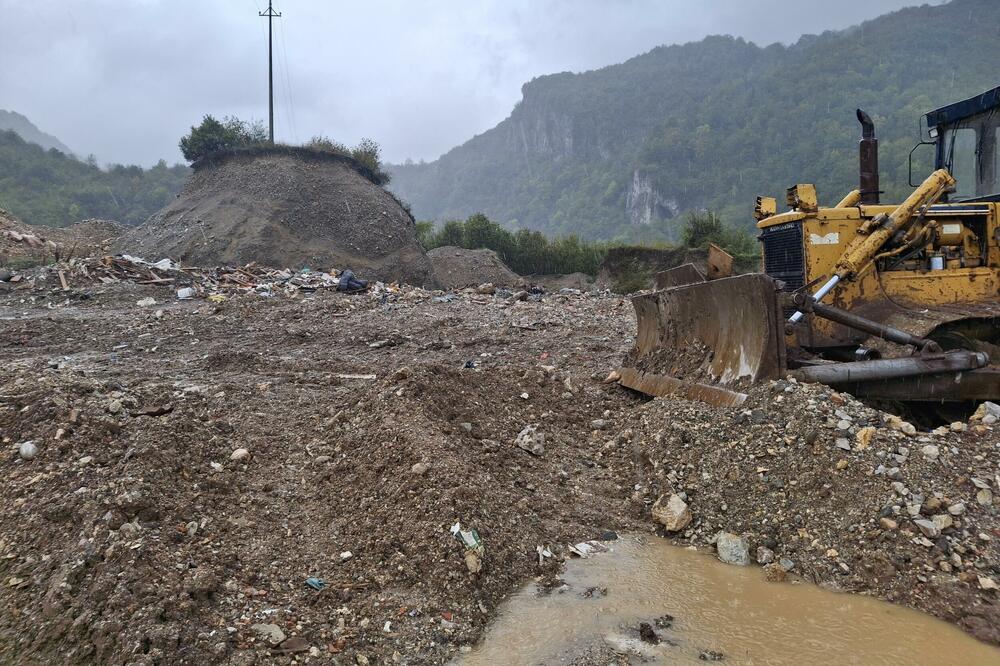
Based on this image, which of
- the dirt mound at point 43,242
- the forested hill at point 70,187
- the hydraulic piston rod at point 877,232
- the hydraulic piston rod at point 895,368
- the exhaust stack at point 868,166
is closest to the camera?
the hydraulic piston rod at point 895,368

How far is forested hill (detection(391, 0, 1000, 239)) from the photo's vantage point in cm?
6350

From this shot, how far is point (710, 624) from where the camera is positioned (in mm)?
3041

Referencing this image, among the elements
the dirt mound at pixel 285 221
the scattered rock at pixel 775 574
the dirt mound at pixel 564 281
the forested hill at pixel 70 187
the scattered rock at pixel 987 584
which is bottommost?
the scattered rock at pixel 775 574

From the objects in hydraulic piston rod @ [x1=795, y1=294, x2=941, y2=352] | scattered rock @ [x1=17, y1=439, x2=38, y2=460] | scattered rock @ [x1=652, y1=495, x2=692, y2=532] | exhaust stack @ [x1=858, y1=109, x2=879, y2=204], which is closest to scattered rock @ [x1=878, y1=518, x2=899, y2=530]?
scattered rock @ [x1=652, y1=495, x2=692, y2=532]

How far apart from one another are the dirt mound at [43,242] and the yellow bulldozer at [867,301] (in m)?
15.7

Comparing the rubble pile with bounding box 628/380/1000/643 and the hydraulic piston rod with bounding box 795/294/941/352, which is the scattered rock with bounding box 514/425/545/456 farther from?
the hydraulic piston rod with bounding box 795/294/941/352

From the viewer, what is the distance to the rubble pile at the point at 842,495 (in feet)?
10.5

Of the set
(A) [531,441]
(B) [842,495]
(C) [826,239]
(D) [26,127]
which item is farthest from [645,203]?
(D) [26,127]

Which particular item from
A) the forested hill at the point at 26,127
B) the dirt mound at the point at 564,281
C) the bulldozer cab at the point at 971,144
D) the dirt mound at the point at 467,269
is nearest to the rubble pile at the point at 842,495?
the bulldozer cab at the point at 971,144

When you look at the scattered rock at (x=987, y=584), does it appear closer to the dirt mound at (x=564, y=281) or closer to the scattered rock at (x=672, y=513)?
the scattered rock at (x=672, y=513)

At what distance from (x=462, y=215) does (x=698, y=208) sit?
6019 centimetres

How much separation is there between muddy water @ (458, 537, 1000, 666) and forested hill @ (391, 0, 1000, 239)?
35930mm

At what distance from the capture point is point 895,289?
534cm

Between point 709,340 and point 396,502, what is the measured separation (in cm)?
292
